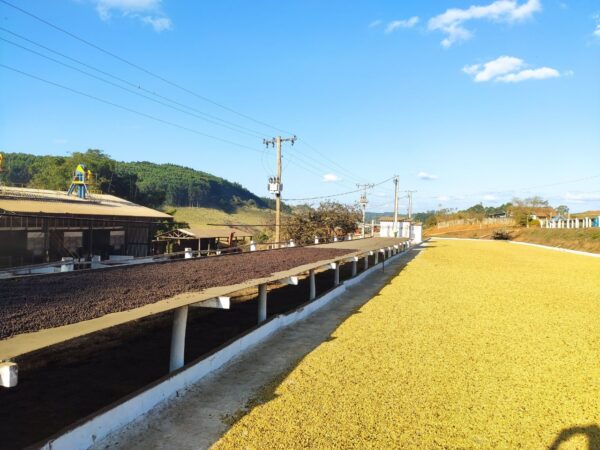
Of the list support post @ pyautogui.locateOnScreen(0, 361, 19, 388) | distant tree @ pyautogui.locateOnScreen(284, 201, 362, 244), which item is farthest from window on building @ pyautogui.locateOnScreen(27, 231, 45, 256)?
distant tree @ pyautogui.locateOnScreen(284, 201, 362, 244)

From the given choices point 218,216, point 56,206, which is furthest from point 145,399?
point 218,216

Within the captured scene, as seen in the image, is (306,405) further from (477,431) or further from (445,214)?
(445,214)

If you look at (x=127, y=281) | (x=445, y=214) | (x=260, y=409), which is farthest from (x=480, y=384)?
(x=445, y=214)

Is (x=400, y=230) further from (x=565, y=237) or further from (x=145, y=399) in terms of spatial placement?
(x=145, y=399)

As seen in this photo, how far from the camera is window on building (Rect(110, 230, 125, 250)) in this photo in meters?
17.3

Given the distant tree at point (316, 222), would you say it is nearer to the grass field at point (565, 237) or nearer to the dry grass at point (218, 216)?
the grass field at point (565, 237)

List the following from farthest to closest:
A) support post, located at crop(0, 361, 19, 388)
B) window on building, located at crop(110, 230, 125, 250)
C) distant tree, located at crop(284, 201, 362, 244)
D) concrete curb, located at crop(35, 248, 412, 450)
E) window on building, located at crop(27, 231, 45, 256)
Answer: distant tree, located at crop(284, 201, 362, 244), window on building, located at crop(110, 230, 125, 250), window on building, located at crop(27, 231, 45, 256), concrete curb, located at crop(35, 248, 412, 450), support post, located at crop(0, 361, 19, 388)

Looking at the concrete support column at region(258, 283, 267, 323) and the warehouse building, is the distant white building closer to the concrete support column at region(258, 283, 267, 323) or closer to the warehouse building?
the warehouse building

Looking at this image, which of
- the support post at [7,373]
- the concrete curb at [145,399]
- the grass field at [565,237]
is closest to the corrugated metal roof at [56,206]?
the concrete curb at [145,399]

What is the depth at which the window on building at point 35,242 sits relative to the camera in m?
14.0

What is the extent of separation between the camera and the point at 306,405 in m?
4.56

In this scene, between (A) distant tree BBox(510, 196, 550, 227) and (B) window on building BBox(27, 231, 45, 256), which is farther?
(A) distant tree BBox(510, 196, 550, 227)

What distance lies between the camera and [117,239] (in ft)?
57.7

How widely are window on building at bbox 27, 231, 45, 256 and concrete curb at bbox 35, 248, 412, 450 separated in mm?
10806
